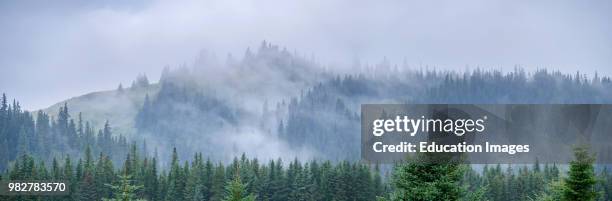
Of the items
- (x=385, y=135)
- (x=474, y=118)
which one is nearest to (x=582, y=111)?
(x=474, y=118)

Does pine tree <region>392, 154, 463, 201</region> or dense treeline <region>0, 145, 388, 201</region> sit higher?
pine tree <region>392, 154, 463, 201</region>

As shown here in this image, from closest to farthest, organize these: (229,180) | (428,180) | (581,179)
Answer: (428,180) < (581,179) < (229,180)

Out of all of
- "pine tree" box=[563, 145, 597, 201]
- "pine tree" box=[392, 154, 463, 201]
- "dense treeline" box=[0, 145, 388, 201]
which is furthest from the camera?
"dense treeline" box=[0, 145, 388, 201]

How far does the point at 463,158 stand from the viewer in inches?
A: 1199

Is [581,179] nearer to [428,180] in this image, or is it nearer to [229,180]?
[428,180]

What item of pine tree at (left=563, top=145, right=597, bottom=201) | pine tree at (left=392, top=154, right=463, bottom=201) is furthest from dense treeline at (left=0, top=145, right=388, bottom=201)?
pine tree at (left=392, top=154, right=463, bottom=201)

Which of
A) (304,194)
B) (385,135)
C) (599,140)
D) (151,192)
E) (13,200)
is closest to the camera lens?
(385,135)

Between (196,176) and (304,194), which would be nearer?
(304,194)

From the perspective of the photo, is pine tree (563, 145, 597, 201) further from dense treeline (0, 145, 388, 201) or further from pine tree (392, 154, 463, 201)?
dense treeline (0, 145, 388, 201)

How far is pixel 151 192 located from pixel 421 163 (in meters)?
153

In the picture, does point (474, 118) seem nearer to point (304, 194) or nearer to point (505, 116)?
point (505, 116)

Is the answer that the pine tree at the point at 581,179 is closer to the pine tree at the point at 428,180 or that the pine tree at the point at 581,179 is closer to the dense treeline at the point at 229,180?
the pine tree at the point at 428,180

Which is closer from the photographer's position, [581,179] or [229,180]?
[581,179]

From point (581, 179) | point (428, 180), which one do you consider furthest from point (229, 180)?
point (428, 180)
